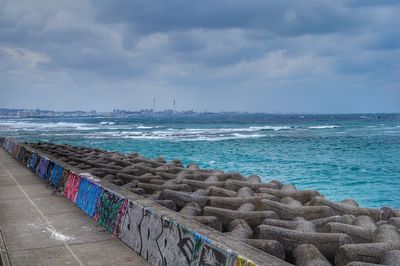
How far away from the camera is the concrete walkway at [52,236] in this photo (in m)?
5.74

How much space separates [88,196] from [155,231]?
295 cm

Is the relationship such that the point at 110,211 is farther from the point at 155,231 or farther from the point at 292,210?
the point at 292,210

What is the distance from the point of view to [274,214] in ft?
23.5

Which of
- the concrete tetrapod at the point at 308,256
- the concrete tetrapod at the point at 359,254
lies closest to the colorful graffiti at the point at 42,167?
the concrete tetrapod at the point at 308,256

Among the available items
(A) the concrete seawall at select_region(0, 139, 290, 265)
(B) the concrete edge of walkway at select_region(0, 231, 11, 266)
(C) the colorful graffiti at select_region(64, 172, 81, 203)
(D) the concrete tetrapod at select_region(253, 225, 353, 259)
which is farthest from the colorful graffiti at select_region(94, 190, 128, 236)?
(D) the concrete tetrapod at select_region(253, 225, 353, 259)

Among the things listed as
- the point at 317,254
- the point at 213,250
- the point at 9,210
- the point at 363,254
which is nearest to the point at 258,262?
the point at 213,250

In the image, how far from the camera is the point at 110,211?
7059 millimetres

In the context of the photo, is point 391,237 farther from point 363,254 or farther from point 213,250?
point 213,250

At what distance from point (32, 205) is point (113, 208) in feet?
8.89

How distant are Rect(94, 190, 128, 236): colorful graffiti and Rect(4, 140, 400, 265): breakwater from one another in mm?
14

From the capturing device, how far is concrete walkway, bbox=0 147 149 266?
226 inches

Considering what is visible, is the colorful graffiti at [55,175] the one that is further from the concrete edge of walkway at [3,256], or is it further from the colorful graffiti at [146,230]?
the concrete edge of walkway at [3,256]

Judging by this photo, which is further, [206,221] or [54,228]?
[54,228]

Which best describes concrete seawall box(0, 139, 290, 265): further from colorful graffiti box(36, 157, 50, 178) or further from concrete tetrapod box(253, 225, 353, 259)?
colorful graffiti box(36, 157, 50, 178)
